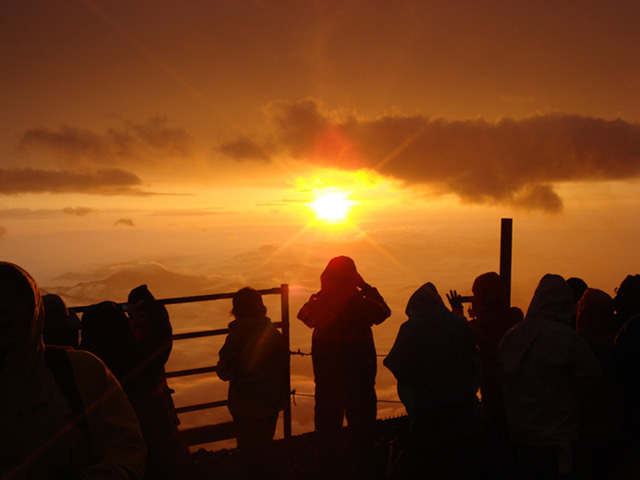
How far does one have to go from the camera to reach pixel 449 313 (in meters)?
4.38

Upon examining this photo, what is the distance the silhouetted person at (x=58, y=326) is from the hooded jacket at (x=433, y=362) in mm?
2331

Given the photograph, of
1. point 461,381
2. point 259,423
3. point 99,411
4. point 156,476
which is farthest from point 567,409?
point 99,411

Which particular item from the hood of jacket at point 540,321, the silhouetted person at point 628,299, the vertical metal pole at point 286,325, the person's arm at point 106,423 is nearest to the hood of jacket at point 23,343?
the person's arm at point 106,423

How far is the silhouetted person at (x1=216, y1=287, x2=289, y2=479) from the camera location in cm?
476

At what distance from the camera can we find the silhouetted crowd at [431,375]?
3.42m

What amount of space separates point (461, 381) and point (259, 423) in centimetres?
192

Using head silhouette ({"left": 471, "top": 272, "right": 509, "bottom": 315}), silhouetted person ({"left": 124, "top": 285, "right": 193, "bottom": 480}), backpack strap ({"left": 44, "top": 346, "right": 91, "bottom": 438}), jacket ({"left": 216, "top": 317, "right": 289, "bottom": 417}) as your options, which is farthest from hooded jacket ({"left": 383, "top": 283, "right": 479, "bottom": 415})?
backpack strap ({"left": 44, "top": 346, "right": 91, "bottom": 438})

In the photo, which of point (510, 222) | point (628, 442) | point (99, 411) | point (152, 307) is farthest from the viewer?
point (510, 222)

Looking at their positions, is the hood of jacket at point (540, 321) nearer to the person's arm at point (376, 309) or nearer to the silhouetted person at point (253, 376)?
the person's arm at point (376, 309)

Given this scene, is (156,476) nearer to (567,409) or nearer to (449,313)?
(449,313)

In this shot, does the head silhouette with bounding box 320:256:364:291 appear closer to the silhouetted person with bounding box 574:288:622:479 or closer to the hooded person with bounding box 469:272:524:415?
the hooded person with bounding box 469:272:524:415

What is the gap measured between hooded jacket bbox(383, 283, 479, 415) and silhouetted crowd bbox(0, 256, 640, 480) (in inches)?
0.4

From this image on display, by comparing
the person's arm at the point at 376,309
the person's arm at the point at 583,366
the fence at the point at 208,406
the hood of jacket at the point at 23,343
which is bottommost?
the fence at the point at 208,406

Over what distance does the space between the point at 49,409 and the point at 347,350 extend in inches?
139
